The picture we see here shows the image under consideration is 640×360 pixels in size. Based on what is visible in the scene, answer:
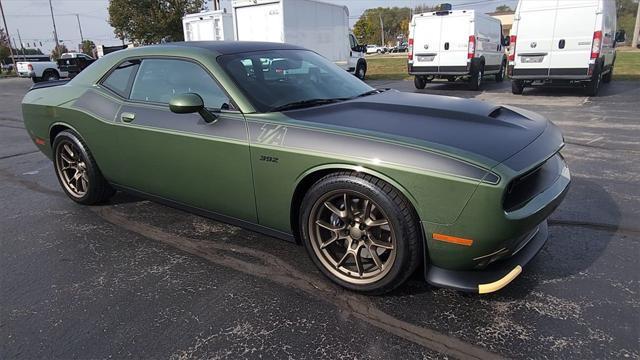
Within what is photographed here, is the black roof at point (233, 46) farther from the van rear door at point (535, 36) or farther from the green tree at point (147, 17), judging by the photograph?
the green tree at point (147, 17)

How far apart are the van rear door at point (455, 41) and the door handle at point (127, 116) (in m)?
11.8

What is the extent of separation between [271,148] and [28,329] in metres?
1.69

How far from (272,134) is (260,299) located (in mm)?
1014

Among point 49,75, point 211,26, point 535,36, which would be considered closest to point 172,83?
point 535,36

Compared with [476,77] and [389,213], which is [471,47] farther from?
[389,213]

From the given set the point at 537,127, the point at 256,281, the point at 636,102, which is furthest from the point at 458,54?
the point at 256,281

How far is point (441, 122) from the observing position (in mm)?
2762

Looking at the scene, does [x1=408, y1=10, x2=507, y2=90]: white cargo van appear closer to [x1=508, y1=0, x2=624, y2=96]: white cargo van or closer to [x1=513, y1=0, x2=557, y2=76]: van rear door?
[x1=508, y1=0, x2=624, y2=96]: white cargo van

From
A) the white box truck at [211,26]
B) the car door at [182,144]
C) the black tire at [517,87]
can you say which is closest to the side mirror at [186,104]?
the car door at [182,144]

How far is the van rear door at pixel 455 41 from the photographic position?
13.2 meters

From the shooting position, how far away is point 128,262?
327 cm

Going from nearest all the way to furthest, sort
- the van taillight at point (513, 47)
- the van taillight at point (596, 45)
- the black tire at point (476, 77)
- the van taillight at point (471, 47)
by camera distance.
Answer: the van taillight at point (596, 45), the van taillight at point (513, 47), the van taillight at point (471, 47), the black tire at point (476, 77)

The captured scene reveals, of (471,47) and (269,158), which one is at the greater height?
(471,47)

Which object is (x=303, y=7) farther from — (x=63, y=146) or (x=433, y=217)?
(x=433, y=217)
